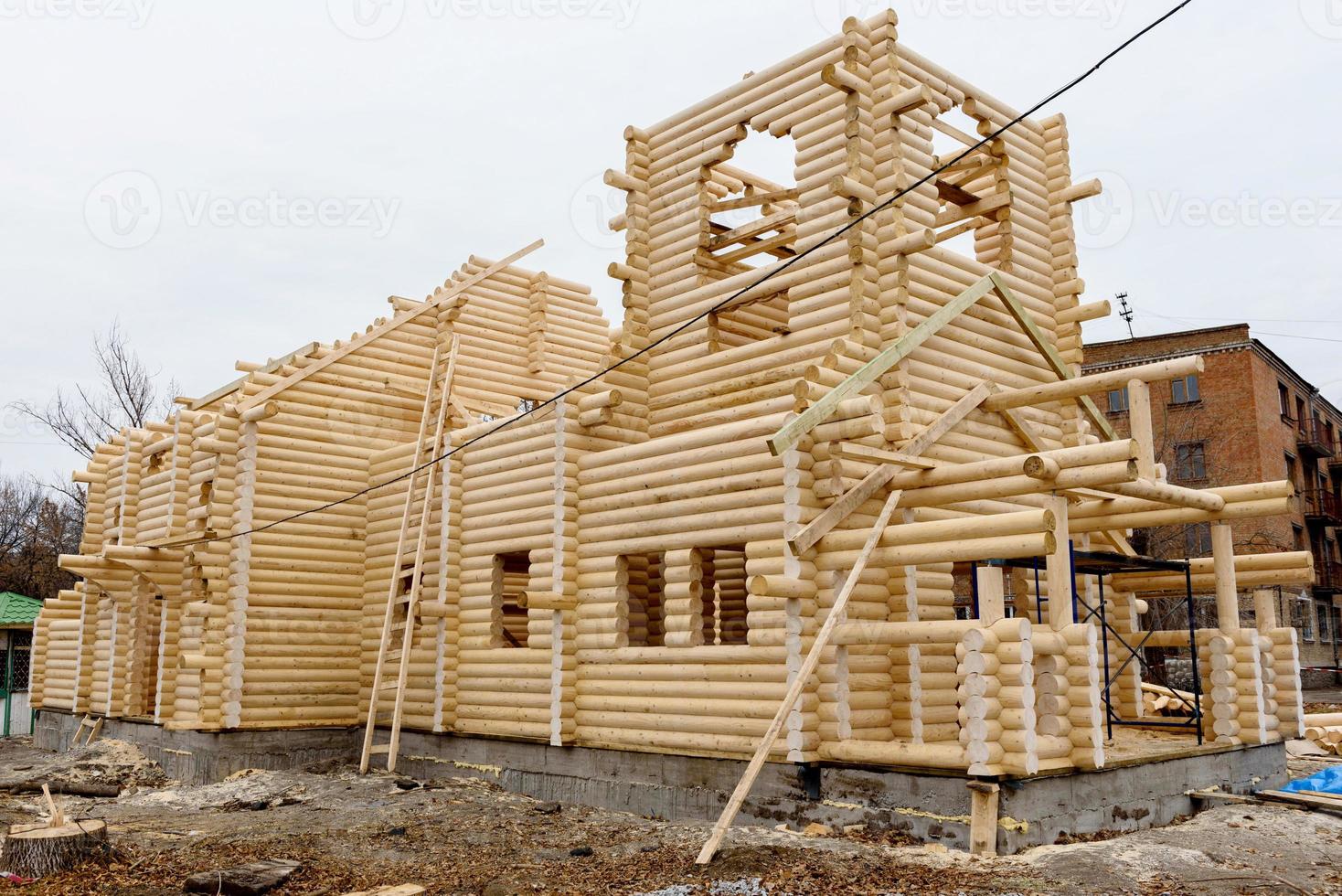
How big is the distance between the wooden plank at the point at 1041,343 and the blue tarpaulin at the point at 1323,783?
5130 millimetres

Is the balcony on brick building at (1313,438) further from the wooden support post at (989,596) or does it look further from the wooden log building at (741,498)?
the wooden support post at (989,596)

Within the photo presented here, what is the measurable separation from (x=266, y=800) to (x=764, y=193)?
1127cm

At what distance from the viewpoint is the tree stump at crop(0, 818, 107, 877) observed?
391 inches

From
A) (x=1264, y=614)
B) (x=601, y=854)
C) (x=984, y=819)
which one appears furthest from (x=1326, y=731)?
(x=601, y=854)

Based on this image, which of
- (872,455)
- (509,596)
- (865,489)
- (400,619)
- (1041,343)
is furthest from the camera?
(509,596)

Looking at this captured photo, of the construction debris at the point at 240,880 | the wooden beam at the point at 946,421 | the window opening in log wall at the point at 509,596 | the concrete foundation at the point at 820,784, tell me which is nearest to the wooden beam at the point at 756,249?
the wooden beam at the point at 946,421

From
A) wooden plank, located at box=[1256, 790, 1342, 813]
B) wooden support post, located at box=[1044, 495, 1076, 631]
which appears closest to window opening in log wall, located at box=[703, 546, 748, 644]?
wooden support post, located at box=[1044, 495, 1076, 631]

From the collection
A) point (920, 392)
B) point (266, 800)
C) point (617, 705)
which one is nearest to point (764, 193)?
point (920, 392)

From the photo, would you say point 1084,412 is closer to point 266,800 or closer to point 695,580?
point 695,580

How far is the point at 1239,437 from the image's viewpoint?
3712cm

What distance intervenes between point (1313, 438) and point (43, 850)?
1791 inches

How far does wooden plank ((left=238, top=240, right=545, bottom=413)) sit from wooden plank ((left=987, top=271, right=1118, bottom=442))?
33.6 feet

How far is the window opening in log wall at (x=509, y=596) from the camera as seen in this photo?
53.9ft

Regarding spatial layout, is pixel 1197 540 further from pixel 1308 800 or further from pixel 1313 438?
pixel 1308 800
